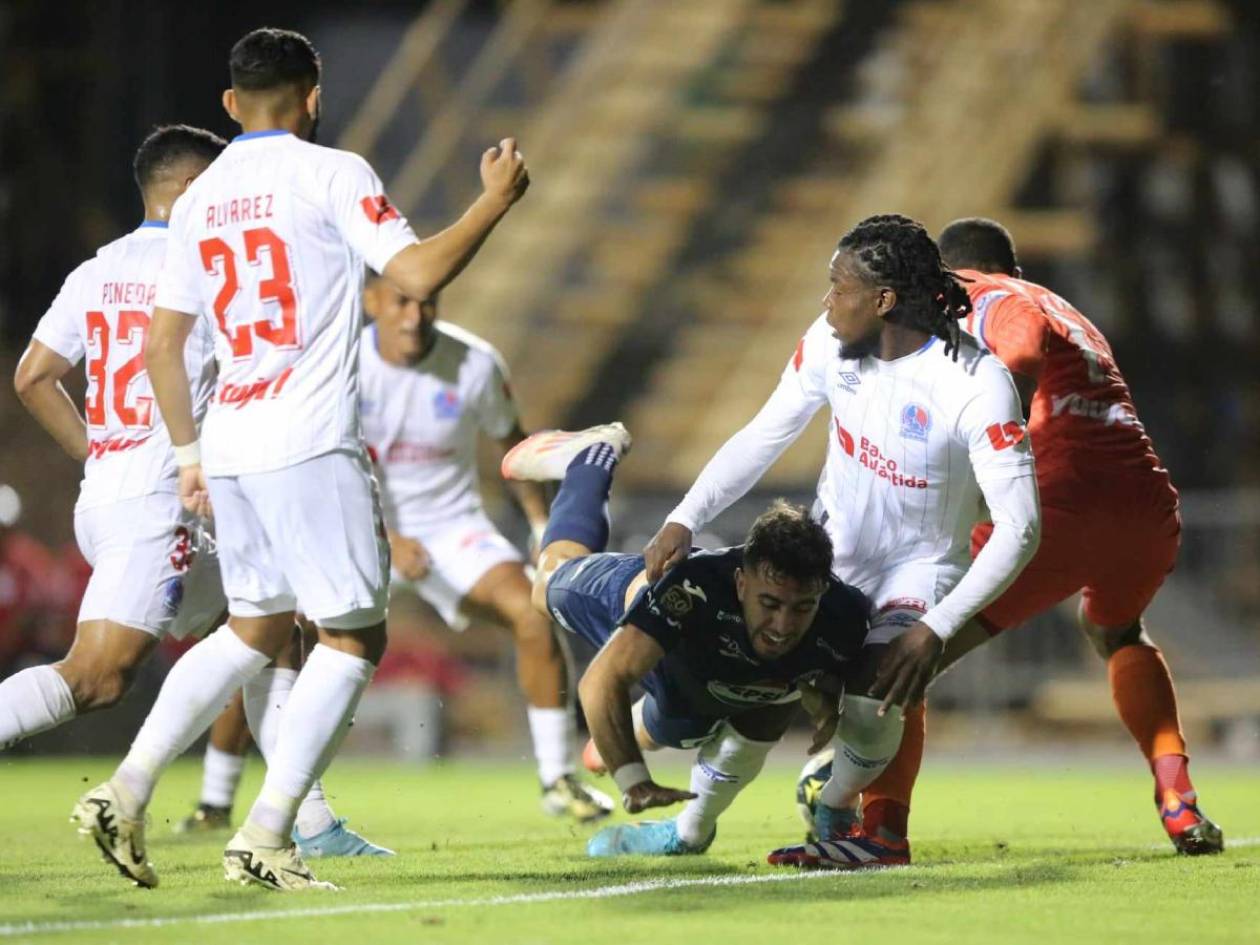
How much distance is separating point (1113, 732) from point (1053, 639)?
105 centimetres

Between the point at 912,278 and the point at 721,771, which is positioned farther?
the point at 721,771

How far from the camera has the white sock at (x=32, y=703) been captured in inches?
242

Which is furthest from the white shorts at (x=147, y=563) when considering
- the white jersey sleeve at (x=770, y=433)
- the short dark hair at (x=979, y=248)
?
the short dark hair at (x=979, y=248)

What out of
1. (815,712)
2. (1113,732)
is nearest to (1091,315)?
(1113,732)

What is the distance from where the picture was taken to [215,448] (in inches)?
219

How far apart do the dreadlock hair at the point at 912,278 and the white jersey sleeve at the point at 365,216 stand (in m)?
1.47

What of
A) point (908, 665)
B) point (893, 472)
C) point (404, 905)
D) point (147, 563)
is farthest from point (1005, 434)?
point (147, 563)

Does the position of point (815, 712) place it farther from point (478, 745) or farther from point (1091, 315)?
point (1091, 315)

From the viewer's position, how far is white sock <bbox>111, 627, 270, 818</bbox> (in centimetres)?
551

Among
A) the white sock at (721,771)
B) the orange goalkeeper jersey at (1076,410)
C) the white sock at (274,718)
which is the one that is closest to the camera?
the white sock at (721,771)

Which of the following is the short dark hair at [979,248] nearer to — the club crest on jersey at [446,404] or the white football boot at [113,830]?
the club crest on jersey at [446,404]

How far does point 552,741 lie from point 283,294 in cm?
344

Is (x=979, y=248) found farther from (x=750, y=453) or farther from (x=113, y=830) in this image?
(x=113, y=830)

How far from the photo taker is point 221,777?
316 inches
